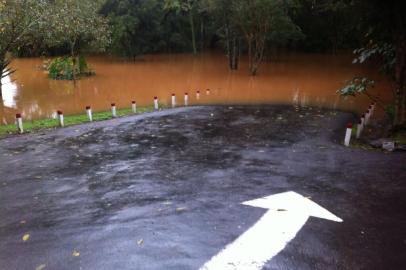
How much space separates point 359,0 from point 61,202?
1006 centimetres

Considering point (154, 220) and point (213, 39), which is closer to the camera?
point (154, 220)

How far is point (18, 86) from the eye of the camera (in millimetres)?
30656

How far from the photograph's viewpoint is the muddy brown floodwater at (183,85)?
22625 mm

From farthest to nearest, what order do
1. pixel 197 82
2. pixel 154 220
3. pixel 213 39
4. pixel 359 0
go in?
pixel 213 39
pixel 197 82
pixel 359 0
pixel 154 220

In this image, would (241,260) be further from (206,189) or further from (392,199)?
(392,199)

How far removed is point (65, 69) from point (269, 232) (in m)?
31.2

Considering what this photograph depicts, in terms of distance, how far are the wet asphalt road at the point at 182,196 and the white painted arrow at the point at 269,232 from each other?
4.7 inches

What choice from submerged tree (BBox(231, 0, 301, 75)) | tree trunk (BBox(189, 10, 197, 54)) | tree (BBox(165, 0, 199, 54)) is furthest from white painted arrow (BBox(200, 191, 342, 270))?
tree trunk (BBox(189, 10, 197, 54))

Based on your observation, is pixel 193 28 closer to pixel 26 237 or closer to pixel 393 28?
pixel 393 28

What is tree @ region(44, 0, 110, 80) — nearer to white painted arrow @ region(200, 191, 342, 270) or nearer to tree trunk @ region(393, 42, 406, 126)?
tree trunk @ region(393, 42, 406, 126)

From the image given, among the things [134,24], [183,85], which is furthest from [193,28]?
[183,85]

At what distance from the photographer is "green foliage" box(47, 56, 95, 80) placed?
32.9 meters

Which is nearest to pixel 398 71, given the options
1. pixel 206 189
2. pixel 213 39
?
pixel 206 189

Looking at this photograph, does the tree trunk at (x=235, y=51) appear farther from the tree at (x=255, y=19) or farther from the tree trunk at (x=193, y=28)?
the tree trunk at (x=193, y=28)
